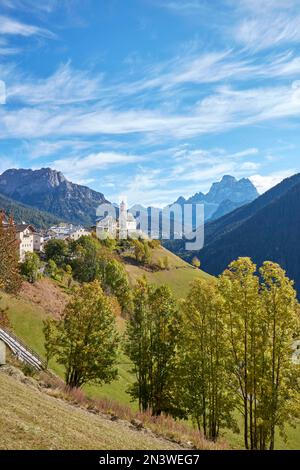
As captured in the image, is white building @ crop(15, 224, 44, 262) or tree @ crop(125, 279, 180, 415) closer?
tree @ crop(125, 279, 180, 415)

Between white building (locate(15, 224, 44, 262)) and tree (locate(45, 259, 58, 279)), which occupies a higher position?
white building (locate(15, 224, 44, 262))

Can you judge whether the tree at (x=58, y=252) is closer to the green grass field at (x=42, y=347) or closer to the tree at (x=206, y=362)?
the green grass field at (x=42, y=347)

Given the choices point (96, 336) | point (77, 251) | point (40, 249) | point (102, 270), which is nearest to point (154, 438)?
point (96, 336)

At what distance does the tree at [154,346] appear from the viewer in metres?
42.6

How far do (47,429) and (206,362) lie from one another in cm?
2118

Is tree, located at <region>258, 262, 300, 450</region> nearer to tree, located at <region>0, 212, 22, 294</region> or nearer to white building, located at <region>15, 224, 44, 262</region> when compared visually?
tree, located at <region>0, 212, 22, 294</region>

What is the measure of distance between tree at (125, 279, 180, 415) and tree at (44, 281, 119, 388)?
2641 mm

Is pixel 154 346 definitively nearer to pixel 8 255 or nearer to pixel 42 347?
pixel 8 255

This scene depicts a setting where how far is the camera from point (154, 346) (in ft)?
143

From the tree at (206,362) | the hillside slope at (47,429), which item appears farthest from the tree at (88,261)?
the hillside slope at (47,429)

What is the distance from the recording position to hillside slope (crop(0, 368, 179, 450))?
50.5 feet

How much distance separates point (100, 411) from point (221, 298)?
43.7ft

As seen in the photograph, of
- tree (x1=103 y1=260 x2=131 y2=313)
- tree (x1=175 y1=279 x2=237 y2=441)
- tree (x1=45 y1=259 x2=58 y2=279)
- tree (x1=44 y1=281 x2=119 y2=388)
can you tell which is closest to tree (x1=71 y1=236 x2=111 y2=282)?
tree (x1=103 y1=260 x2=131 y2=313)
